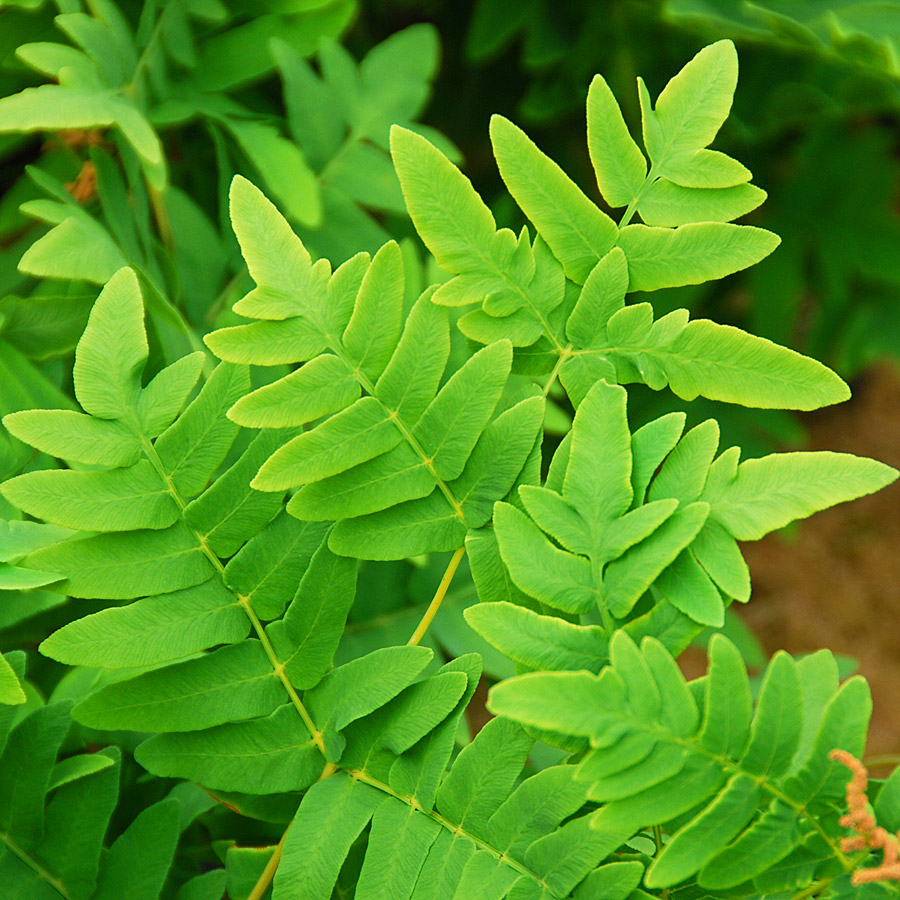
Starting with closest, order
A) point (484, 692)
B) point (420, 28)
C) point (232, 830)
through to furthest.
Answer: point (232, 830), point (420, 28), point (484, 692)

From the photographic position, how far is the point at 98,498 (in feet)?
1.79

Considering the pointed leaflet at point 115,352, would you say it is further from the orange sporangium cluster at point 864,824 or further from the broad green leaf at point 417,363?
the orange sporangium cluster at point 864,824

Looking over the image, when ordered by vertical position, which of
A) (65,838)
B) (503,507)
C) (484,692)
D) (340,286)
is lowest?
(484,692)

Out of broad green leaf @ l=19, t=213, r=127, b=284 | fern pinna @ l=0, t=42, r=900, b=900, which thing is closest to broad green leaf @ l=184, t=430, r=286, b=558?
fern pinna @ l=0, t=42, r=900, b=900

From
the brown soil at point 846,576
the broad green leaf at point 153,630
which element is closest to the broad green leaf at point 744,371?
the broad green leaf at point 153,630

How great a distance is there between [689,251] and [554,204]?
0.09m

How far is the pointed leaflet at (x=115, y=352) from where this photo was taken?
0.55 m

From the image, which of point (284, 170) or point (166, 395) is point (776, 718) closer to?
point (166, 395)

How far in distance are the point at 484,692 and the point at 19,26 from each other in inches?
46.1

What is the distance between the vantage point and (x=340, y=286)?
56 cm

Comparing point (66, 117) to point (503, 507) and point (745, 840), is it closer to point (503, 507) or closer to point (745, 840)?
point (503, 507)

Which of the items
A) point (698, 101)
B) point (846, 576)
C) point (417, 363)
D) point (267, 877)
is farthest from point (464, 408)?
point (846, 576)

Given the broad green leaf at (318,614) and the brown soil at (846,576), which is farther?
the brown soil at (846,576)

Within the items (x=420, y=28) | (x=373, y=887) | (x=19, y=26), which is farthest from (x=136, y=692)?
(x=420, y=28)
